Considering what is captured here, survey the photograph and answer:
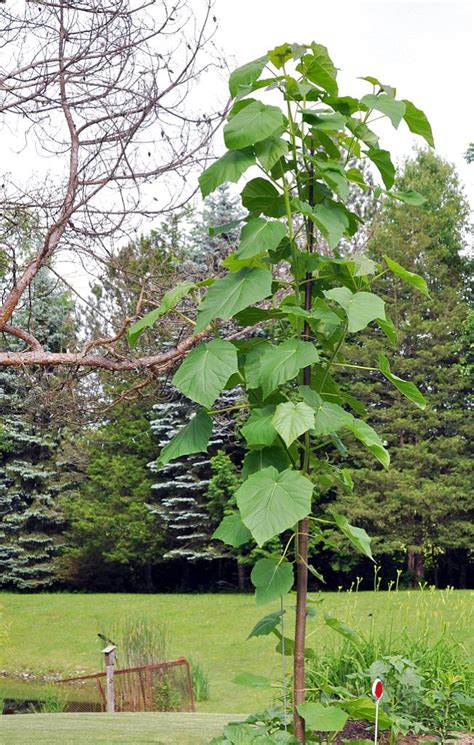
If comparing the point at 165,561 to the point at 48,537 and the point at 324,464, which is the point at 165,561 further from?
the point at 324,464

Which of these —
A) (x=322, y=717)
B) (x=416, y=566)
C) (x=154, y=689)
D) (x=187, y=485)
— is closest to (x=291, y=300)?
(x=322, y=717)

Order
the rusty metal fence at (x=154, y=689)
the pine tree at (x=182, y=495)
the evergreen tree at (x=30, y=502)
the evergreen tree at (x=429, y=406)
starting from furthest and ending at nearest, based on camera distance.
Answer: the evergreen tree at (x=30, y=502) < the pine tree at (x=182, y=495) < the evergreen tree at (x=429, y=406) < the rusty metal fence at (x=154, y=689)

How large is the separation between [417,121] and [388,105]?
16 cm

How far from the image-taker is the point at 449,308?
54.3 feet

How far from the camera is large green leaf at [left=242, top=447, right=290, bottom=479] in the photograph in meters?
2.10

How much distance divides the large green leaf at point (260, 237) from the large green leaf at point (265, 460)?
1.58 feet

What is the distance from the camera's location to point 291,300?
90.1 inches

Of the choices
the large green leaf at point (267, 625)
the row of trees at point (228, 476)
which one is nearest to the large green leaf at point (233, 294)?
the large green leaf at point (267, 625)

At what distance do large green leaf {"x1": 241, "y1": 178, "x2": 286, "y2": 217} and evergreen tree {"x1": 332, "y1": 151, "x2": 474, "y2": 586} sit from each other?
1319 cm

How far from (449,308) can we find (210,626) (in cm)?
783

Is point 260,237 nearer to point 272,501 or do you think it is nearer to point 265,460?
point 265,460

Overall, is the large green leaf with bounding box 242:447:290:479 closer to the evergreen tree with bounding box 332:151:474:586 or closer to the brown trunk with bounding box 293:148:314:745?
the brown trunk with bounding box 293:148:314:745

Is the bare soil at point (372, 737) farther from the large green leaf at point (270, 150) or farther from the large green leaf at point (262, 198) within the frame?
the large green leaf at point (270, 150)

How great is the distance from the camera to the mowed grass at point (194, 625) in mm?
9883
